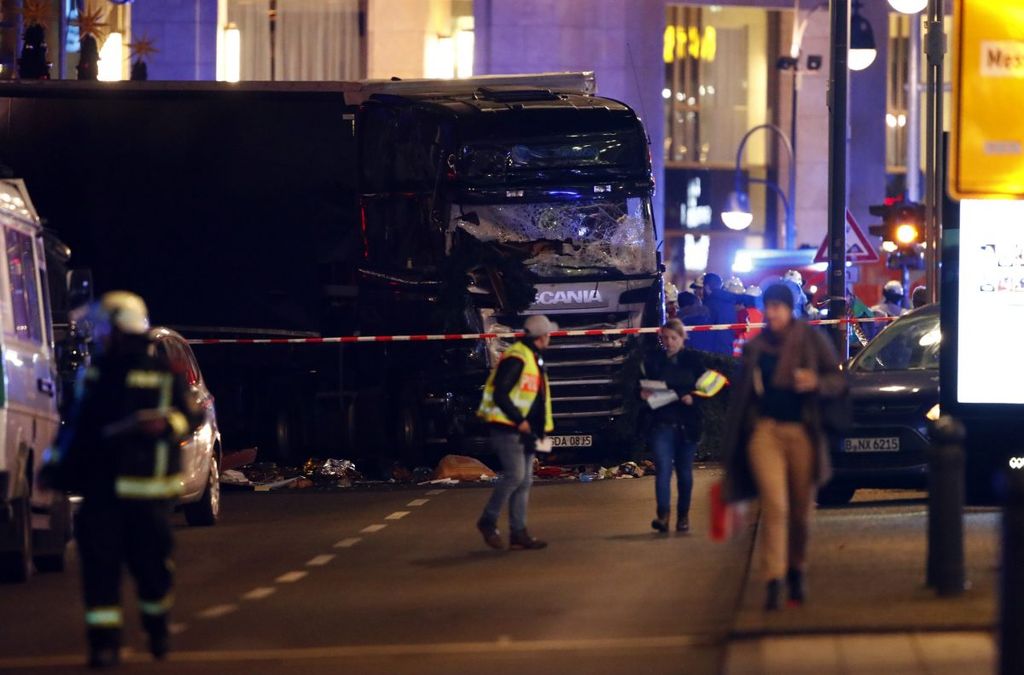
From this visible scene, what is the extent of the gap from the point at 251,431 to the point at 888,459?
843 centimetres

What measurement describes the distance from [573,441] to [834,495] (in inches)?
207

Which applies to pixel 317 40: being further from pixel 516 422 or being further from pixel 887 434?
pixel 516 422

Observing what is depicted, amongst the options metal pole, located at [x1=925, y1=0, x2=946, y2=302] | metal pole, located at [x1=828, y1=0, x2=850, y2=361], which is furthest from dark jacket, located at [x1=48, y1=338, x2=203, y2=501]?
metal pole, located at [x1=925, y1=0, x2=946, y2=302]

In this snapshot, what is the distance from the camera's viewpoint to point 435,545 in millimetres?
16297

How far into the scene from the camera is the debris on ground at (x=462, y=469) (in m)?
22.8

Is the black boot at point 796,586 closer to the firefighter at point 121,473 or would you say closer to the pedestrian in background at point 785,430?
the pedestrian in background at point 785,430

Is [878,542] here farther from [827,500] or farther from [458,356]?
[458,356]

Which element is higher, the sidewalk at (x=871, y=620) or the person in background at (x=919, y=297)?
the person in background at (x=919, y=297)

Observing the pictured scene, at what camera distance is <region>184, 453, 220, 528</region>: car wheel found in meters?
18.4

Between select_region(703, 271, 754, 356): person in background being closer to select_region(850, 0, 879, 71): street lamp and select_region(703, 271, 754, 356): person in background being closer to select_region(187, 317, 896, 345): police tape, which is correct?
select_region(187, 317, 896, 345): police tape

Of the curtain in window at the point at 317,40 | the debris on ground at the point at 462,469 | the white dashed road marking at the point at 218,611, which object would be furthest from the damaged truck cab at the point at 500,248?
the curtain in window at the point at 317,40

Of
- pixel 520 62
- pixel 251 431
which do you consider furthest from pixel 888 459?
pixel 520 62

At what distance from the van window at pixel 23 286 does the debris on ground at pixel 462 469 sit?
822 cm

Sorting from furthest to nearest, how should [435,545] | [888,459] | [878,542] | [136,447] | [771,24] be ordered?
1. [771,24]
2. [888,459]
3. [435,545]
4. [878,542]
5. [136,447]
